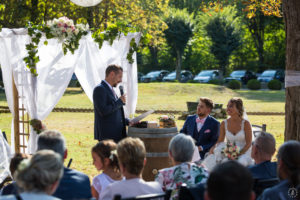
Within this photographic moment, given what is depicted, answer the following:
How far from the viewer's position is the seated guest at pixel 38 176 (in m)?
2.76

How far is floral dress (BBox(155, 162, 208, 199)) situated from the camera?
153 inches

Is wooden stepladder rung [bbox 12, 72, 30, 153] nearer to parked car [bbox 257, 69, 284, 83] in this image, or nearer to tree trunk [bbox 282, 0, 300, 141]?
tree trunk [bbox 282, 0, 300, 141]

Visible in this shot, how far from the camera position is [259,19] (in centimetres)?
4638

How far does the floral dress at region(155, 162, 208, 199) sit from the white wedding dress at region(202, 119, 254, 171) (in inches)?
88.5

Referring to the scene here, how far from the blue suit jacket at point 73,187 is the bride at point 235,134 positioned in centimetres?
285

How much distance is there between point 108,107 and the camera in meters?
6.25

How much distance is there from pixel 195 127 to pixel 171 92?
69.2 feet

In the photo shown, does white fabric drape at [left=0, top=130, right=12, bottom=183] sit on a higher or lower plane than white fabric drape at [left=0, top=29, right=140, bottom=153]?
lower

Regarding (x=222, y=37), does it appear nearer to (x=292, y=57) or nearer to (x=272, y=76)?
(x=272, y=76)

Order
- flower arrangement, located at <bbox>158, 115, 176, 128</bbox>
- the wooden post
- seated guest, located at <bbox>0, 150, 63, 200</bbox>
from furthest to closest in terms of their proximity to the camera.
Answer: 1. the wooden post
2. flower arrangement, located at <bbox>158, 115, 176, 128</bbox>
3. seated guest, located at <bbox>0, 150, 63, 200</bbox>

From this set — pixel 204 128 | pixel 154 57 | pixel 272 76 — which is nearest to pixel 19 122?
pixel 204 128

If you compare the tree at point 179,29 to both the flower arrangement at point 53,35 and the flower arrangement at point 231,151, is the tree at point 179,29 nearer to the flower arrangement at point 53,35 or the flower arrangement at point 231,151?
the flower arrangement at point 53,35

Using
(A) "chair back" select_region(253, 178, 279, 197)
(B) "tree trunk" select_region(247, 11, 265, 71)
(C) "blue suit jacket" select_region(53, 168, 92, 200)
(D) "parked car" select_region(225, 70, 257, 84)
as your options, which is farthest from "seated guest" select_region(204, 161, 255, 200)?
(B) "tree trunk" select_region(247, 11, 265, 71)

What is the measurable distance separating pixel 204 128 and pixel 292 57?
1.66 meters
